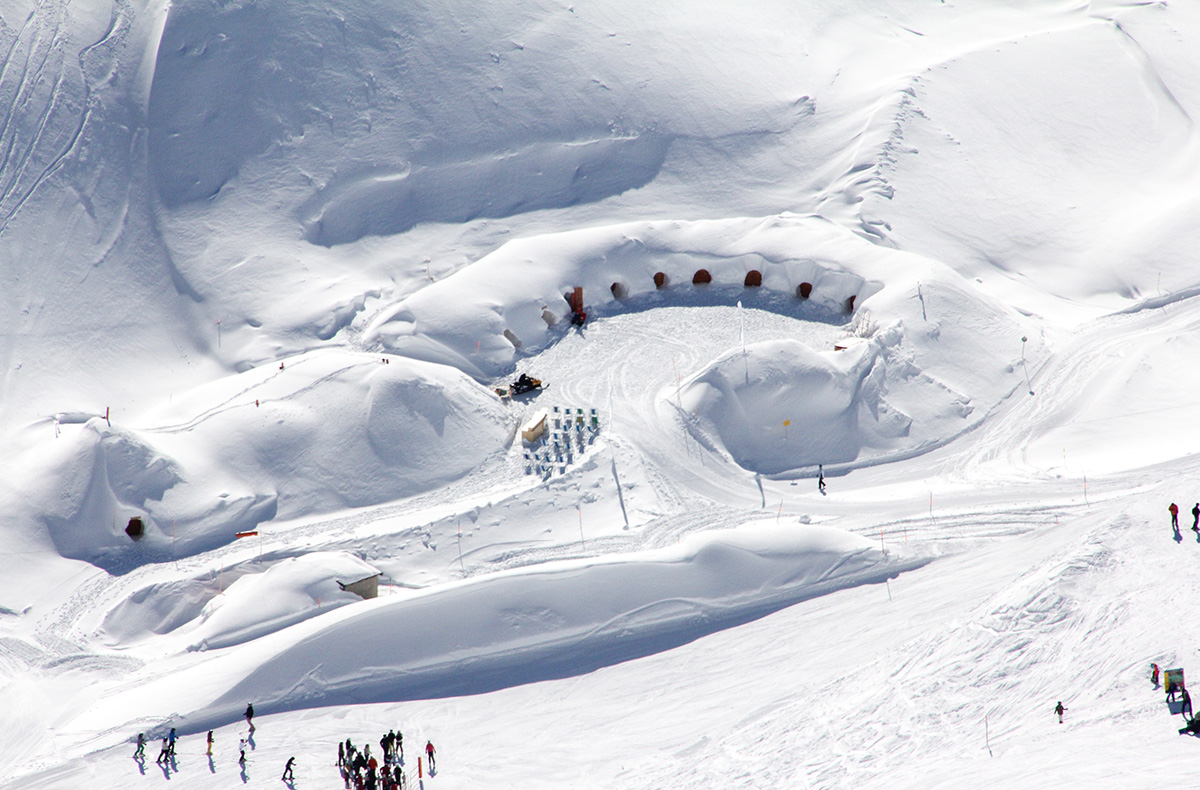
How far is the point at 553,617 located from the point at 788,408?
10.1 m

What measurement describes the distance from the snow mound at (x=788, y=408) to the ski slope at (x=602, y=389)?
12cm

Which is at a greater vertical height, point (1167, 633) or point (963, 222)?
point (963, 222)

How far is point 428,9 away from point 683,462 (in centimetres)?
2490

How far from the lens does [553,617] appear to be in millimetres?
26906

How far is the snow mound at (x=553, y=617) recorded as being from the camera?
25.8 metres

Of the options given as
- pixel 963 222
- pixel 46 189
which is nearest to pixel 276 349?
pixel 46 189

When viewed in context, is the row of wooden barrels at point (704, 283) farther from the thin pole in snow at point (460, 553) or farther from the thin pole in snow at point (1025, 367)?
the thin pole in snow at point (460, 553)

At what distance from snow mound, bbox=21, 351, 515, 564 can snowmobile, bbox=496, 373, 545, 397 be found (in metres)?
0.52

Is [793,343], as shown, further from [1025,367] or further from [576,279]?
[576,279]

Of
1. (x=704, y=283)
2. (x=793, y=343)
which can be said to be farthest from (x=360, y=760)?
(x=704, y=283)

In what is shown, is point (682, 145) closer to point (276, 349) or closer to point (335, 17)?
point (335, 17)

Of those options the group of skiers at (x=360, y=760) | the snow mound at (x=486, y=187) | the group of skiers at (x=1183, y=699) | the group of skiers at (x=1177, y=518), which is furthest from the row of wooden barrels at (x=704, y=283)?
the group of skiers at (x=1183, y=699)

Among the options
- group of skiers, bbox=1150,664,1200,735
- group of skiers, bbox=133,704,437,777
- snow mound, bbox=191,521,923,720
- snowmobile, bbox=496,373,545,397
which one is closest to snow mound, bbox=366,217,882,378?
snowmobile, bbox=496,373,545,397

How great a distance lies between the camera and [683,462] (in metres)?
31.6
